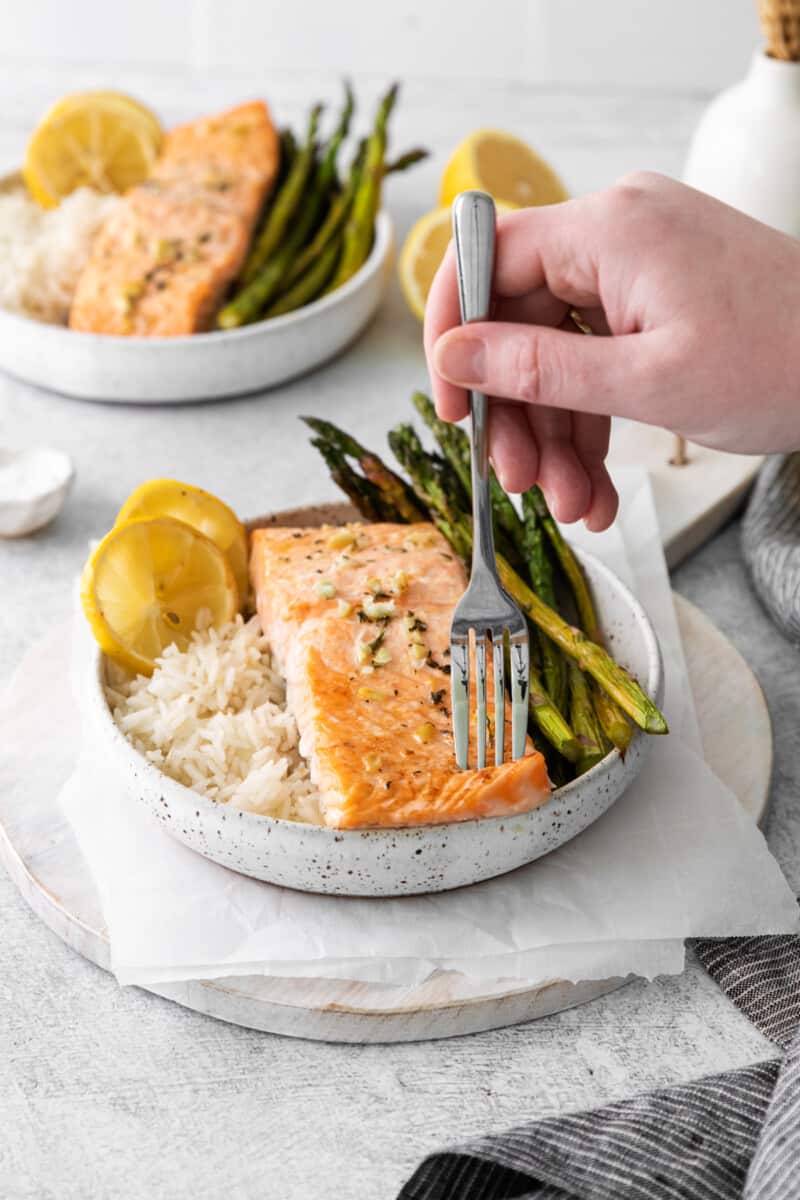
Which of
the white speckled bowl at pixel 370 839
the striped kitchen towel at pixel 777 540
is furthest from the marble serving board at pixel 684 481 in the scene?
the white speckled bowl at pixel 370 839

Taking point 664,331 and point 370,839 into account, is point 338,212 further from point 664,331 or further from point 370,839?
point 370,839

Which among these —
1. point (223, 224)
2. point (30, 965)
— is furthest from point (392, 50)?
point (30, 965)

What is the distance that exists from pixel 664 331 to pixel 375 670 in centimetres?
76

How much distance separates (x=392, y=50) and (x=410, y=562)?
493 centimetres

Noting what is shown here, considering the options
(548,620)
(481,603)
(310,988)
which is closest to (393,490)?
(548,620)

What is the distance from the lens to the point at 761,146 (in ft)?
12.5

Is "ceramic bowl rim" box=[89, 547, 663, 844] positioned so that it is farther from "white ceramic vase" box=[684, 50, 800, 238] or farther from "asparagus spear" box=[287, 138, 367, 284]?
"asparagus spear" box=[287, 138, 367, 284]

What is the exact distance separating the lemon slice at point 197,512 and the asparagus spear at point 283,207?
153 cm

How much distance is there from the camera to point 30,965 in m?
2.25

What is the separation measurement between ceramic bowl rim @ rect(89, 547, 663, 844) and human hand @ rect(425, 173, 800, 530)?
44 centimetres

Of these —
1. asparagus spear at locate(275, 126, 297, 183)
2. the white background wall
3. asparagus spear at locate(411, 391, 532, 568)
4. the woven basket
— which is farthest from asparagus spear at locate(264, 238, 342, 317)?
the white background wall

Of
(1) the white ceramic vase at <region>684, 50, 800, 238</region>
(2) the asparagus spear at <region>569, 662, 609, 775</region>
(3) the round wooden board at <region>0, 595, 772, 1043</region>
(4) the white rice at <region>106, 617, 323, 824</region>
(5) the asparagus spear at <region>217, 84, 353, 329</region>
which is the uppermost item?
(1) the white ceramic vase at <region>684, 50, 800, 238</region>

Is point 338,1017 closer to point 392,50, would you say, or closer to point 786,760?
point 786,760

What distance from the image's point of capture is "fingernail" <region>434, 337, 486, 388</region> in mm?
2082
